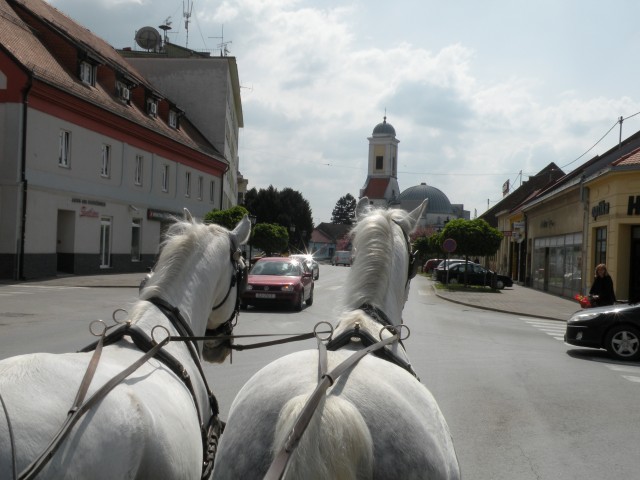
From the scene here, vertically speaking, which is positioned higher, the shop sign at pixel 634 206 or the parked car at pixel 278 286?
the shop sign at pixel 634 206

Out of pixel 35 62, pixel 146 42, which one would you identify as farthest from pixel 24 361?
pixel 146 42

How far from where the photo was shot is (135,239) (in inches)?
1362

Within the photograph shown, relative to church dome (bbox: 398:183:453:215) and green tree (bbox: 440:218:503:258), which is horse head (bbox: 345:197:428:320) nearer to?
green tree (bbox: 440:218:503:258)

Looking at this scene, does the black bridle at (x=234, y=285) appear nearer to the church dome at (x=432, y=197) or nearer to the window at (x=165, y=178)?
the window at (x=165, y=178)

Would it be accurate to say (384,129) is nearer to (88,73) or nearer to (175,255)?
(88,73)

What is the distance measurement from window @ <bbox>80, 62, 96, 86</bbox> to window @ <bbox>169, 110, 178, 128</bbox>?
9.40m

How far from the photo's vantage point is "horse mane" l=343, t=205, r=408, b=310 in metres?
3.10

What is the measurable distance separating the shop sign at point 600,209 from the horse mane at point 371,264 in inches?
934

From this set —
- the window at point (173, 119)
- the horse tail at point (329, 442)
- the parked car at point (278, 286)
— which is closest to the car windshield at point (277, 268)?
the parked car at point (278, 286)

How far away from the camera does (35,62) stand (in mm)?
25562

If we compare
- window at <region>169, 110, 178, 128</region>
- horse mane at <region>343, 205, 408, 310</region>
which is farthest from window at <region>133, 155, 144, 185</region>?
horse mane at <region>343, 205, 408, 310</region>

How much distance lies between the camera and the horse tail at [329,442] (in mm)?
1872

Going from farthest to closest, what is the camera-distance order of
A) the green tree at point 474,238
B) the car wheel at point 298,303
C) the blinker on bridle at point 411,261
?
the green tree at point 474,238
the car wheel at point 298,303
the blinker on bridle at point 411,261

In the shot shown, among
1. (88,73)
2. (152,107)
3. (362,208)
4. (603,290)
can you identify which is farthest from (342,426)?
(152,107)
